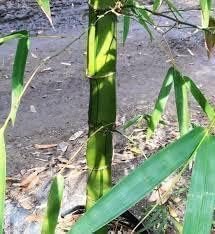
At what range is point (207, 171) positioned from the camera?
711 mm

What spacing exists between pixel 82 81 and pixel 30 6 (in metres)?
1.46

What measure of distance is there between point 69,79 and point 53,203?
6.68 feet

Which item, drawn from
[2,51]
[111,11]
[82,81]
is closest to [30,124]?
[82,81]

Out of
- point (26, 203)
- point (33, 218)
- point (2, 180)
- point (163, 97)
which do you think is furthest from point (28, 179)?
point (2, 180)

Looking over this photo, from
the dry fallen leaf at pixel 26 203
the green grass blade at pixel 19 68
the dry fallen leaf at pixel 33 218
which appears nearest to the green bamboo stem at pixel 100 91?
the green grass blade at pixel 19 68

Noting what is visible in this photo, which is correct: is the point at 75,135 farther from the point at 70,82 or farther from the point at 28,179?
the point at 70,82

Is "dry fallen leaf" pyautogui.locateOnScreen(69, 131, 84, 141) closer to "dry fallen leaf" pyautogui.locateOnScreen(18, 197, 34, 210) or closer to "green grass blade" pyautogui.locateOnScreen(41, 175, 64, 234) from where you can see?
"dry fallen leaf" pyautogui.locateOnScreen(18, 197, 34, 210)

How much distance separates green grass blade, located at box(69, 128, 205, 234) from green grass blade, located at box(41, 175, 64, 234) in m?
0.23

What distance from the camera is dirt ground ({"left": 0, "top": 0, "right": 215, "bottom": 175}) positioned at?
2475 mm

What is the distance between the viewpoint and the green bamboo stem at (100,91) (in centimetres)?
100

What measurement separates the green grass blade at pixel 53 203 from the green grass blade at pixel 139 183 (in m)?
0.23

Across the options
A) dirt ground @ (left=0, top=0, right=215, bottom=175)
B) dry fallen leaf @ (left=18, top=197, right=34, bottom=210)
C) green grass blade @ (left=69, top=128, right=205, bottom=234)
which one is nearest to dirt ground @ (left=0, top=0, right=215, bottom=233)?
dirt ground @ (left=0, top=0, right=215, bottom=175)

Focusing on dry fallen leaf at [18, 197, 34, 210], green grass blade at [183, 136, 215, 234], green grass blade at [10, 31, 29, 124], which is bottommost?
dry fallen leaf at [18, 197, 34, 210]

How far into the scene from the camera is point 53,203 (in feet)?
3.27
